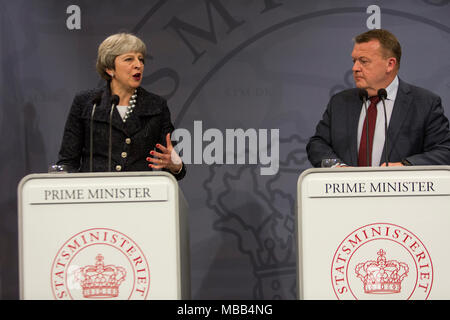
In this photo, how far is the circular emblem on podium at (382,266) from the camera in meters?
2.33

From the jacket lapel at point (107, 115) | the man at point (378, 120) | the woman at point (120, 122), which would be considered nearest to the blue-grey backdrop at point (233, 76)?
the man at point (378, 120)

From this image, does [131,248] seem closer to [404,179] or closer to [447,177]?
[404,179]

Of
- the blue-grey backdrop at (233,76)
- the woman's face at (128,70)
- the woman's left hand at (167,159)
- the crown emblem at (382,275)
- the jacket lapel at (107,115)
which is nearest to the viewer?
the crown emblem at (382,275)

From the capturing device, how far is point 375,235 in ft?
7.73

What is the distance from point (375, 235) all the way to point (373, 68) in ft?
4.20

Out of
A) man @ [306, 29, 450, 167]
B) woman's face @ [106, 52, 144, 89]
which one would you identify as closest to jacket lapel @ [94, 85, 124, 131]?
woman's face @ [106, 52, 144, 89]

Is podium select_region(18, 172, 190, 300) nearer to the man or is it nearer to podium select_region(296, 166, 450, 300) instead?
podium select_region(296, 166, 450, 300)

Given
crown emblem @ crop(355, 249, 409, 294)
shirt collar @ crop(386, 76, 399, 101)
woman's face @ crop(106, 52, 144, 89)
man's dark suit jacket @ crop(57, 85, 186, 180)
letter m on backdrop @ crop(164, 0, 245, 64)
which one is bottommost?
crown emblem @ crop(355, 249, 409, 294)

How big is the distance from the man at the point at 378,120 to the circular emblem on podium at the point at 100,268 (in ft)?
3.99

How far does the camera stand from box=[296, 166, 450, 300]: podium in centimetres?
233

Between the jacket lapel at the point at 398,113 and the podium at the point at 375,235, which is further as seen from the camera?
the jacket lapel at the point at 398,113

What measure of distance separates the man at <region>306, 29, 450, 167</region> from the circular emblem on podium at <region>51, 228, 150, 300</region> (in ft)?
3.99

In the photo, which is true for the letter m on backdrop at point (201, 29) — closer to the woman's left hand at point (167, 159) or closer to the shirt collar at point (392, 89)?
the shirt collar at point (392, 89)
